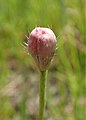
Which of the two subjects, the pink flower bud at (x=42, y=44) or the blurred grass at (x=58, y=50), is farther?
the blurred grass at (x=58, y=50)

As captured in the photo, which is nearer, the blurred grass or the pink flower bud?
the pink flower bud

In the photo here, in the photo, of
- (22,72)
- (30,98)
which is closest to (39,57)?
(30,98)

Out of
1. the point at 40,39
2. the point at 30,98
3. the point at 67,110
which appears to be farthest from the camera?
the point at 30,98

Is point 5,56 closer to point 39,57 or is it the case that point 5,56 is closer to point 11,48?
point 11,48

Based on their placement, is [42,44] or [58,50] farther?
[58,50]

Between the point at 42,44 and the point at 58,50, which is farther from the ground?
the point at 58,50
